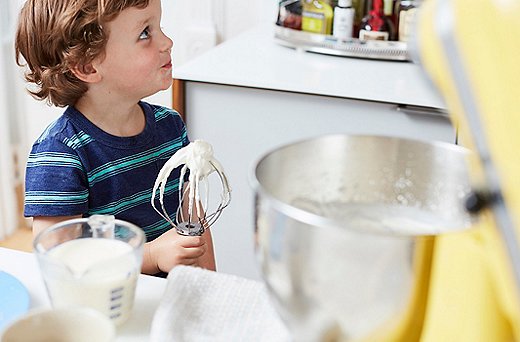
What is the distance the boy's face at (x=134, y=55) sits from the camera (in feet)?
4.04

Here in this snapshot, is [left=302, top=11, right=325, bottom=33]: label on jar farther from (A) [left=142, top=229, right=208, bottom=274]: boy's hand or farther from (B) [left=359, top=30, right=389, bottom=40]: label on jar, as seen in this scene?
(A) [left=142, top=229, right=208, bottom=274]: boy's hand

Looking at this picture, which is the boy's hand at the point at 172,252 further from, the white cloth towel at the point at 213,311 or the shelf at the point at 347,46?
the shelf at the point at 347,46

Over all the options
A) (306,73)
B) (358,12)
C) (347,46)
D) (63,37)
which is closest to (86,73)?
(63,37)

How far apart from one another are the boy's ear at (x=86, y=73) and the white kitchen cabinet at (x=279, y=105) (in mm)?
596

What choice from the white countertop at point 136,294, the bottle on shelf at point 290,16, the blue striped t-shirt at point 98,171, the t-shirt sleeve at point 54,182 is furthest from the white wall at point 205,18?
the white countertop at point 136,294

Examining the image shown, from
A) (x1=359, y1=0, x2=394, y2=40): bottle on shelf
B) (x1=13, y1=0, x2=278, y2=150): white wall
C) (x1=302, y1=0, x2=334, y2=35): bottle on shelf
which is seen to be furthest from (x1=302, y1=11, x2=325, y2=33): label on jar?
(x1=13, y1=0, x2=278, y2=150): white wall

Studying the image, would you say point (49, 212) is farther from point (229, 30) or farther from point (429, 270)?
point (229, 30)

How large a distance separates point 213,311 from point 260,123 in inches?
46.1

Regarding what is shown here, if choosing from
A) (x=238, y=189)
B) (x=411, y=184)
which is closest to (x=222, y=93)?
(x=238, y=189)

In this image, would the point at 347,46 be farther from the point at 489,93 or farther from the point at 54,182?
the point at 489,93

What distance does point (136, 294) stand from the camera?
81 centimetres

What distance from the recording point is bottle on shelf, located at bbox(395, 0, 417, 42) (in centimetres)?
194

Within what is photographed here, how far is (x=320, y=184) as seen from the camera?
23.6 inches

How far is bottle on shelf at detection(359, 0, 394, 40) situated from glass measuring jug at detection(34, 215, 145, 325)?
4.29 feet
